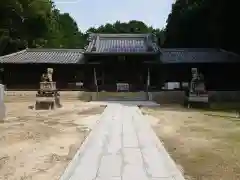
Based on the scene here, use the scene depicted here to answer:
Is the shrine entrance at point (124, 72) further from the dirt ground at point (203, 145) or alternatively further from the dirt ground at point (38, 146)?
the dirt ground at point (38, 146)

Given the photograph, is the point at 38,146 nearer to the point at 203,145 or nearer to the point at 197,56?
the point at 203,145

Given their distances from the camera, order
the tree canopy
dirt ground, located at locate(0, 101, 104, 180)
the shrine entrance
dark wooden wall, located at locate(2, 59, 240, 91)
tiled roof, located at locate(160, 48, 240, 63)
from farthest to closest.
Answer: the tree canopy < the shrine entrance < dark wooden wall, located at locate(2, 59, 240, 91) < tiled roof, located at locate(160, 48, 240, 63) < dirt ground, located at locate(0, 101, 104, 180)

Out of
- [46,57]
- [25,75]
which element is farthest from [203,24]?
[25,75]

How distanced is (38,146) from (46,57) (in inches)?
879

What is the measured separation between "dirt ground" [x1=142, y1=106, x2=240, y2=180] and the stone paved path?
0.32 meters

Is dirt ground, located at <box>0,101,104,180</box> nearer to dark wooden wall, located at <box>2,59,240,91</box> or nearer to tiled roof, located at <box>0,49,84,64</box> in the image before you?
tiled roof, located at <box>0,49,84,64</box>

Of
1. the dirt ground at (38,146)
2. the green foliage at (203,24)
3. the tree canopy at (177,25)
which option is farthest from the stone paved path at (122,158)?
the tree canopy at (177,25)

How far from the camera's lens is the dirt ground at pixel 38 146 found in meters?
6.02

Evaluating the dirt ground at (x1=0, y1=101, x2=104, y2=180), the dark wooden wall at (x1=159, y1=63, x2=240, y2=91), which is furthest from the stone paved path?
the dark wooden wall at (x1=159, y1=63, x2=240, y2=91)

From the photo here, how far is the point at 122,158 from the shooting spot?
6.91m

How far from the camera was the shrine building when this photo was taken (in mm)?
28781

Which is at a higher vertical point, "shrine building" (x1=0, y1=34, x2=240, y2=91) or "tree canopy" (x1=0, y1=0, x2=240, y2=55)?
"tree canopy" (x1=0, y1=0, x2=240, y2=55)

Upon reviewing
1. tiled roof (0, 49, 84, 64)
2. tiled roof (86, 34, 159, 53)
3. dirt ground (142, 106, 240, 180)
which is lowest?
dirt ground (142, 106, 240, 180)

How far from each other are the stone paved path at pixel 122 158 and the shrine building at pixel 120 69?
18896mm
